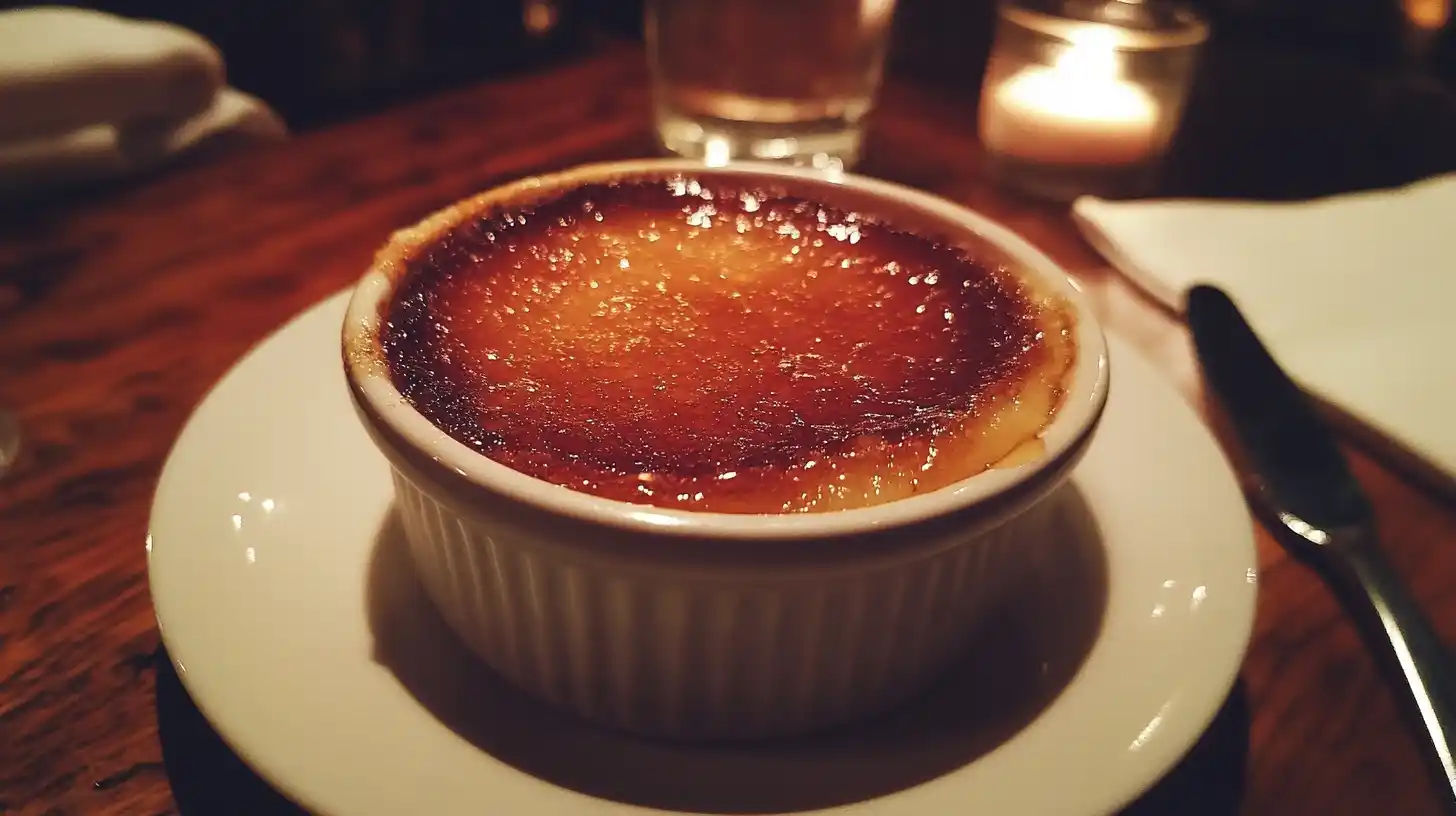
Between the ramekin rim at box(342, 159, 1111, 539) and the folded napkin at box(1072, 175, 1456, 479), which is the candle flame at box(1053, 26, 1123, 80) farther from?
the ramekin rim at box(342, 159, 1111, 539)

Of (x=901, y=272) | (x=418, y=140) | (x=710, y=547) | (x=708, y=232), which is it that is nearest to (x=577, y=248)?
(x=708, y=232)

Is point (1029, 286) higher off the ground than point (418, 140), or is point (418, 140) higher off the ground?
point (1029, 286)

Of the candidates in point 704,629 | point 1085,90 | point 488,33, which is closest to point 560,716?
point 704,629

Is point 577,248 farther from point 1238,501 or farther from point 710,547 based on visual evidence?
point 1238,501

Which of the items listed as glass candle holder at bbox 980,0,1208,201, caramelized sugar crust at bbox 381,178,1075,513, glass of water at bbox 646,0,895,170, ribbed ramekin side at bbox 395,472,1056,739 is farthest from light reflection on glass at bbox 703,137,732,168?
ribbed ramekin side at bbox 395,472,1056,739

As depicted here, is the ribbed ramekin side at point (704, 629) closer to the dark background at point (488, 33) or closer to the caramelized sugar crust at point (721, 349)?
the caramelized sugar crust at point (721, 349)

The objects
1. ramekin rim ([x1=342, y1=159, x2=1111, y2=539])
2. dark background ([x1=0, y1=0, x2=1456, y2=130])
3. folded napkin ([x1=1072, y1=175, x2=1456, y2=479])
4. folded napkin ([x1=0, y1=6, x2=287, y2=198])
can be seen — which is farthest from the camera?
dark background ([x1=0, y1=0, x2=1456, y2=130])

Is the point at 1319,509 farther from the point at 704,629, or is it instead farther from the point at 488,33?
the point at 488,33
